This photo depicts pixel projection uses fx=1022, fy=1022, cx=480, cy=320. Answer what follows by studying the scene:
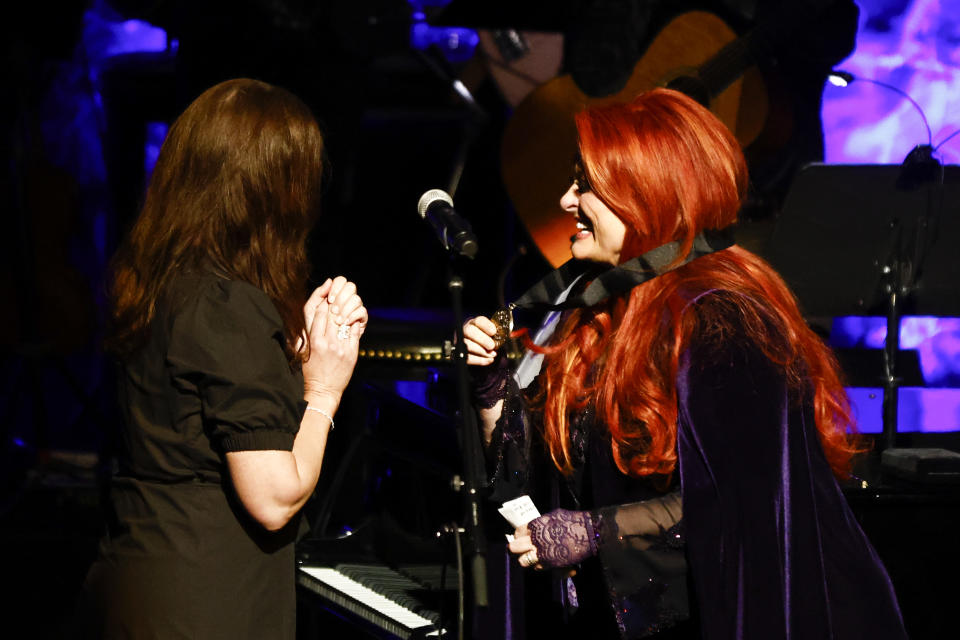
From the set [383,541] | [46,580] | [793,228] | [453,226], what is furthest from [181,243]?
[46,580]

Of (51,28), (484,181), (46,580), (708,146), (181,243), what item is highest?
(51,28)

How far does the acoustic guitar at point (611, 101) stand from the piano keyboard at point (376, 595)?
1945 millimetres

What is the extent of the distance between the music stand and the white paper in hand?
131cm

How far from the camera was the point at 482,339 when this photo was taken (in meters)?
2.24

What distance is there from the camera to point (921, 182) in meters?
2.97

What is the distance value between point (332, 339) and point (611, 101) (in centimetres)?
265

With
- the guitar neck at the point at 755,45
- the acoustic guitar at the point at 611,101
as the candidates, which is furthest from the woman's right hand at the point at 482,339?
the guitar neck at the point at 755,45

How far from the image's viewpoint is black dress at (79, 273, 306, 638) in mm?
1792

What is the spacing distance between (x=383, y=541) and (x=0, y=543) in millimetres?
2651

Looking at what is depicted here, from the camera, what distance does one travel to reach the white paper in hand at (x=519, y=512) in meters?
2.13

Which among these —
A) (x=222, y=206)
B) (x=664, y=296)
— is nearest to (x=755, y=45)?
(x=664, y=296)

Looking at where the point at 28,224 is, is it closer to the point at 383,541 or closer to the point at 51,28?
the point at 51,28

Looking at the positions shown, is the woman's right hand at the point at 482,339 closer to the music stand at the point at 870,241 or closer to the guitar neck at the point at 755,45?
the music stand at the point at 870,241

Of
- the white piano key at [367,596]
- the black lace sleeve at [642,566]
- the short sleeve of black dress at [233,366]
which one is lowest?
the white piano key at [367,596]
